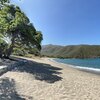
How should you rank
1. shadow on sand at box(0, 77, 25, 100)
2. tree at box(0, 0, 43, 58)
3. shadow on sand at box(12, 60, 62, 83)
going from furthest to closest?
tree at box(0, 0, 43, 58) → shadow on sand at box(12, 60, 62, 83) → shadow on sand at box(0, 77, 25, 100)

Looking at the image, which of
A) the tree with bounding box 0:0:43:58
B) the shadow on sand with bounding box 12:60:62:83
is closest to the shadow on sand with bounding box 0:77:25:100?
the shadow on sand with bounding box 12:60:62:83

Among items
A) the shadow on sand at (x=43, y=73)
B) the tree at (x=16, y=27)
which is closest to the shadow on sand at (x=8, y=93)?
the shadow on sand at (x=43, y=73)

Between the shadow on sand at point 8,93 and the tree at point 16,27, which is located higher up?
the tree at point 16,27

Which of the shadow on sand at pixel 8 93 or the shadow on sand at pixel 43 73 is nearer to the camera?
the shadow on sand at pixel 8 93

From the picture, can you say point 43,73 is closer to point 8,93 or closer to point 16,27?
point 8,93

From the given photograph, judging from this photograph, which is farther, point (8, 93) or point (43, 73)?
point (43, 73)

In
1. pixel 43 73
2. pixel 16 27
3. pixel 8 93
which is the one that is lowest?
pixel 8 93

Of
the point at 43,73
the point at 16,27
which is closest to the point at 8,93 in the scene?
the point at 43,73

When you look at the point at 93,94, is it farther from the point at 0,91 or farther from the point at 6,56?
the point at 6,56

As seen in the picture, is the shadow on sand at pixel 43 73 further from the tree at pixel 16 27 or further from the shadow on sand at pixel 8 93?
the tree at pixel 16 27

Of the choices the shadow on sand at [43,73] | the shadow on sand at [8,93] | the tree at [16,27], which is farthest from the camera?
the tree at [16,27]

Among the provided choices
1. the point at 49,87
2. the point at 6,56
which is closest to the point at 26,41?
the point at 6,56

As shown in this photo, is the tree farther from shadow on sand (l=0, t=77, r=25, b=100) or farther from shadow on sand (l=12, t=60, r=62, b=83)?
shadow on sand (l=0, t=77, r=25, b=100)

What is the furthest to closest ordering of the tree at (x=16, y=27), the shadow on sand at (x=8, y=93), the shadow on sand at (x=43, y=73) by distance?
the tree at (x=16, y=27), the shadow on sand at (x=43, y=73), the shadow on sand at (x=8, y=93)
